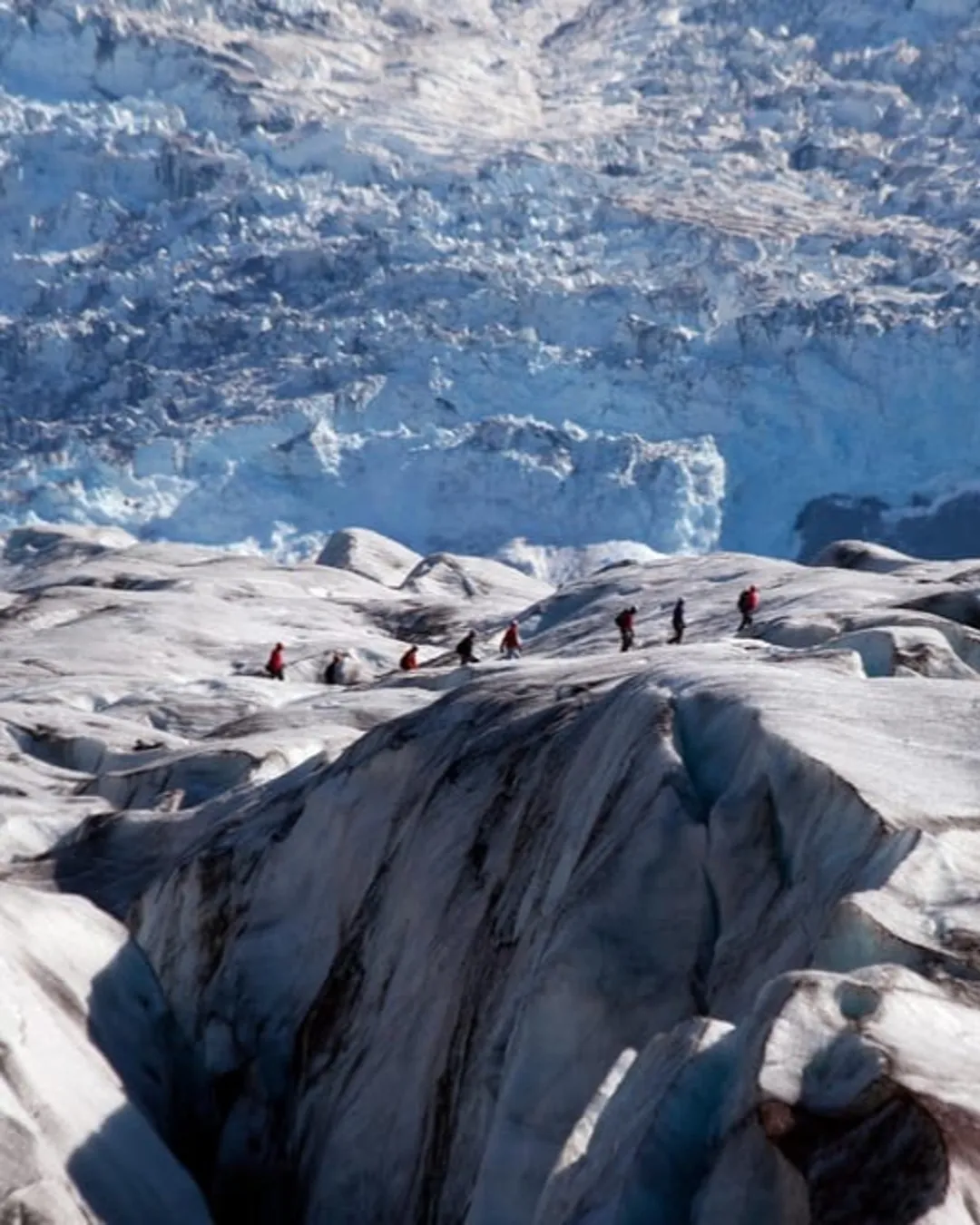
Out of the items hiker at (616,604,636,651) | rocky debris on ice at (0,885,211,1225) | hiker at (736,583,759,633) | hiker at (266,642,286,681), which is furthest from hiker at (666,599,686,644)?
rocky debris on ice at (0,885,211,1225)

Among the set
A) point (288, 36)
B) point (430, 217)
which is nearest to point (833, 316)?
point (430, 217)

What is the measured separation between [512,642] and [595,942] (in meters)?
25.8

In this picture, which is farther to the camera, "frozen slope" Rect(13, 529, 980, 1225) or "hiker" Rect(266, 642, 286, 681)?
"hiker" Rect(266, 642, 286, 681)

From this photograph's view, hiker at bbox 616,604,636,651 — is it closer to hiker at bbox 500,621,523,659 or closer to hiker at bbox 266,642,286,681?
hiker at bbox 500,621,523,659

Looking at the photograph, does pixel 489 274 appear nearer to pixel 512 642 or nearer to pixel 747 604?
pixel 512 642

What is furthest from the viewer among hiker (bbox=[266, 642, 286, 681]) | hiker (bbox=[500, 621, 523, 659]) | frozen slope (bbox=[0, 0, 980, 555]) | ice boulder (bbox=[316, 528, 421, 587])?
frozen slope (bbox=[0, 0, 980, 555])

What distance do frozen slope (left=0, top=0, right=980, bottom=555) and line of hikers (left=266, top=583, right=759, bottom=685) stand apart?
68748mm

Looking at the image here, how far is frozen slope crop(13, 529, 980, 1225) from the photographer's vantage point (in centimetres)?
827

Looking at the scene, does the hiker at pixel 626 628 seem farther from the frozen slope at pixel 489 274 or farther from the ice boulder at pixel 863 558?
the frozen slope at pixel 489 274

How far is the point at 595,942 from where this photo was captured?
11.1 metres

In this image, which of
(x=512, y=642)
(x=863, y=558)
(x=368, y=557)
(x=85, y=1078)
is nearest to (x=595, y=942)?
(x=85, y=1078)

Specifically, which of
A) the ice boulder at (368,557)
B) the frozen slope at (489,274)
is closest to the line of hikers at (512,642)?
the ice boulder at (368,557)

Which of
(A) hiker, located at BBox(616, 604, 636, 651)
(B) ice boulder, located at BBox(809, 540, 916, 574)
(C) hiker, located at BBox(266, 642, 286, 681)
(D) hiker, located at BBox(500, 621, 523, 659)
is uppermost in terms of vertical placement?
(B) ice boulder, located at BBox(809, 540, 916, 574)

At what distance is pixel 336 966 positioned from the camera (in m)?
15.0
